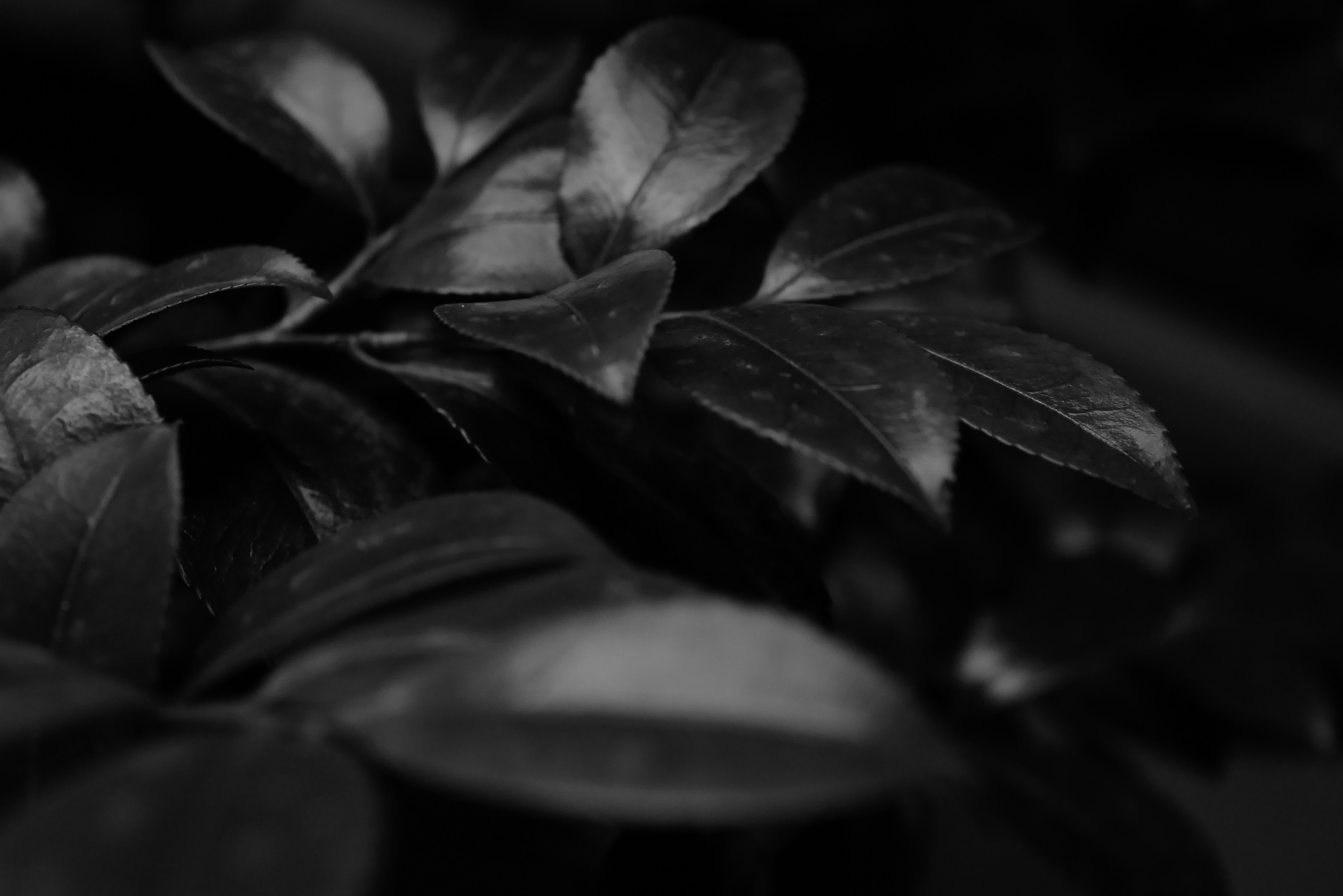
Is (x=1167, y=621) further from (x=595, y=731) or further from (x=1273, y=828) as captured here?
(x=1273, y=828)

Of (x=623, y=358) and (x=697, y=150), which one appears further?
(x=697, y=150)

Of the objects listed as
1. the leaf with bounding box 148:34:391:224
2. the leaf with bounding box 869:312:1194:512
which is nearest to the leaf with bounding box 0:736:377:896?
the leaf with bounding box 869:312:1194:512

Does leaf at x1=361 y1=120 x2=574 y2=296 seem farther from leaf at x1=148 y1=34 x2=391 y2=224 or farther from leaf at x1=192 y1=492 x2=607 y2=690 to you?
leaf at x1=192 y1=492 x2=607 y2=690

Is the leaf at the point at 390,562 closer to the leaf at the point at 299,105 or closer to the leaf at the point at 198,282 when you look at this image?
the leaf at the point at 198,282

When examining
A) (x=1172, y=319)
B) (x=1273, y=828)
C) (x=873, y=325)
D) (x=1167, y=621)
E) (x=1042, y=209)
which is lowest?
(x=1273, y=828)

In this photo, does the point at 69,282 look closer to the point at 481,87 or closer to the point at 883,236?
the point at 481,87

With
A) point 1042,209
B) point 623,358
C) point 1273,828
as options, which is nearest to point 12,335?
point 623,358

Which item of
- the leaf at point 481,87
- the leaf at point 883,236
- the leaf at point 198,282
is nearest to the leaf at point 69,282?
the leaf at point 198,282
